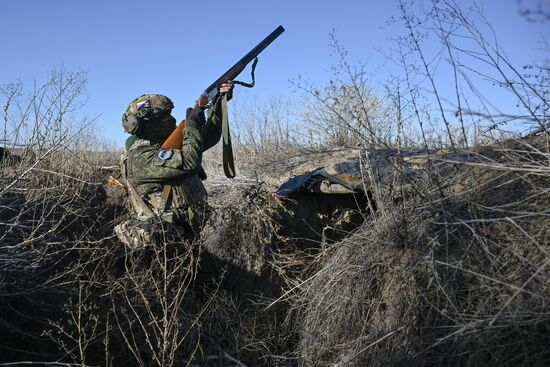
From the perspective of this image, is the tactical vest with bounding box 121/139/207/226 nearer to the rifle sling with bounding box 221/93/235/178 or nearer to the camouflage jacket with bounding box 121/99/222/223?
the camouflage jacket with bounding box 121/99/222/223

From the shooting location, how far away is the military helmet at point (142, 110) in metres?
4.80

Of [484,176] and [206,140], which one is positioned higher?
[206,140]

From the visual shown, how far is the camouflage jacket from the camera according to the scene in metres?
4.57

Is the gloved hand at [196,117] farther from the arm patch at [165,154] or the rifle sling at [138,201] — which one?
the rifle sling at [138,201]

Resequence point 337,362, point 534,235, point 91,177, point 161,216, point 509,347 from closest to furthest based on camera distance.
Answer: point 509,347 → point 534,235 → point 337,362 → point 161,216 → point 91,177

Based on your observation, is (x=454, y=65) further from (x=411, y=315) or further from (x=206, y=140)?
(x=206, y=140)

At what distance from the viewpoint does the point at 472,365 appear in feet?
8.19

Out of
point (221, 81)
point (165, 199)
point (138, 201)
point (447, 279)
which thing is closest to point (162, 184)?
point (165, 199)

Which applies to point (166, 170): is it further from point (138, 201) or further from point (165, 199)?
point (138, 201)

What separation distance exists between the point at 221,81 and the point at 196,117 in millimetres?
628

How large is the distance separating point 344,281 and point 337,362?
0.51 meters

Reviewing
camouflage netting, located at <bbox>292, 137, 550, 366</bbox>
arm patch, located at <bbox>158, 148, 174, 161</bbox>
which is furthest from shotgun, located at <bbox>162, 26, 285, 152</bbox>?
Answer: camouflage netting, located at <bbox>292, 137, 550, 366</bbox>

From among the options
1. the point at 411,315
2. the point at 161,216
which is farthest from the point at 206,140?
the point at 411,315

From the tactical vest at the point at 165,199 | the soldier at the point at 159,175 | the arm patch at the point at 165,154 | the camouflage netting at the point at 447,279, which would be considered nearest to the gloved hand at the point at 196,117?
the soldier at the point at 159,175
